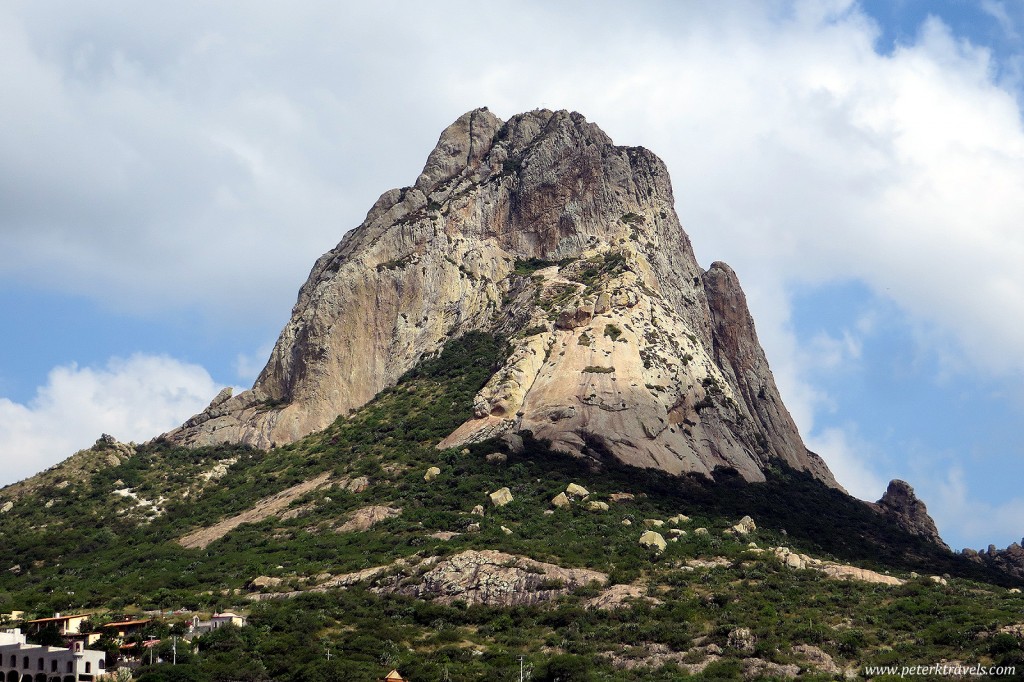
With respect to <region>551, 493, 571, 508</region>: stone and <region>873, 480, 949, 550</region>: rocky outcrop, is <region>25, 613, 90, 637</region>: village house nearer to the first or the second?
<region>551, 493, 571, 508</region>: stone

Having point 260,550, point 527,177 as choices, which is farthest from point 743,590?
point 527,177

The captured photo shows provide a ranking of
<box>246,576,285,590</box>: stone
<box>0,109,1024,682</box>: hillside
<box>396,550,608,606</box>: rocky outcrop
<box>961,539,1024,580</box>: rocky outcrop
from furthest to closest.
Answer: <box>961,539,1024,580</box>: rocky outcrop
<box>246,576,285,590</box>: stone
<box>396,550,608,606</box>: rocky outcrop
<box>0,109,1024,682</box>: hillside

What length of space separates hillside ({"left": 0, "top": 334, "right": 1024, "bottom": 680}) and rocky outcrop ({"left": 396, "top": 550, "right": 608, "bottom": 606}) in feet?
0.56

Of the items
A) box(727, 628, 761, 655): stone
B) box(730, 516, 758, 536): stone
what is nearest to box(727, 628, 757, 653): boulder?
box(727, 628, 761, 655): stone

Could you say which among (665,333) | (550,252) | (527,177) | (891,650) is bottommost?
(891,650)

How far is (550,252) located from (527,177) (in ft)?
39.0

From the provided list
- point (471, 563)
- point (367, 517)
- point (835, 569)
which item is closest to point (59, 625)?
point (471, 563)

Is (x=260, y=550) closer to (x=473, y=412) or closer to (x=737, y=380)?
(x=473, y=412)

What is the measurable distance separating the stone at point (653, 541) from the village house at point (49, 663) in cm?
4415

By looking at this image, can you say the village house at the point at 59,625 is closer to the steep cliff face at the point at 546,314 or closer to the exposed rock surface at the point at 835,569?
the steep cliff face at the point at 546,314

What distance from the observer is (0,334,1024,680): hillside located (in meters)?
81.3

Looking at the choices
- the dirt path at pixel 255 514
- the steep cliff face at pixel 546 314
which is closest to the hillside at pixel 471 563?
the dirt path at pixel 255 514

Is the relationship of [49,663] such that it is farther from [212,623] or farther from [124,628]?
[212,623]

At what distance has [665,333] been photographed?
139 m
